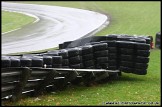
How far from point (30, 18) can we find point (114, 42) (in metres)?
28.9

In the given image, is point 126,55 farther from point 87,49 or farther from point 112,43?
point 87,49

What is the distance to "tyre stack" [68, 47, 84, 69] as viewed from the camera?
1530cm

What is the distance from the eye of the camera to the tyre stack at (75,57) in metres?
15.3

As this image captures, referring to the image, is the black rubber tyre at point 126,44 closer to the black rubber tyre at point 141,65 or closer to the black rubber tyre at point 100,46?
the black rubber tyre at point 141,65

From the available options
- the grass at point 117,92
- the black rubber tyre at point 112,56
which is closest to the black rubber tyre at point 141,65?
the grass at point 117,92

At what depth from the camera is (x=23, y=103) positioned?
1159cm

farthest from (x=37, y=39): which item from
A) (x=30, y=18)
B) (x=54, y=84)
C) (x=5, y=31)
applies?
(x=54, y=84)

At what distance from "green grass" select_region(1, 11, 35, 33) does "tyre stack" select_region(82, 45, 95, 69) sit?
2018 cm

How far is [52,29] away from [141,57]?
69.4 ft

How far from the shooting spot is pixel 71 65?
50.5ft

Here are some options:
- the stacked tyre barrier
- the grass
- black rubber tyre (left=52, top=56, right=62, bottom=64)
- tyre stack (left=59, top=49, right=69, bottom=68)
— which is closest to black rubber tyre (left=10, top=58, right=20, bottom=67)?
the stacked tyre barrier

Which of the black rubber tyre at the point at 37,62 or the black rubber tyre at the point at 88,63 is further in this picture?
the black rubber tyre at the point at 88,63

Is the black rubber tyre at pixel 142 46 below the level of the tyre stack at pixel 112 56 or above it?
above

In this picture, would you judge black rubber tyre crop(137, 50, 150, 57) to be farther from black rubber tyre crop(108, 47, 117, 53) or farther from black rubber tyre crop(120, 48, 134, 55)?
black rubber tyre crop(108, 47, 117, 53)
